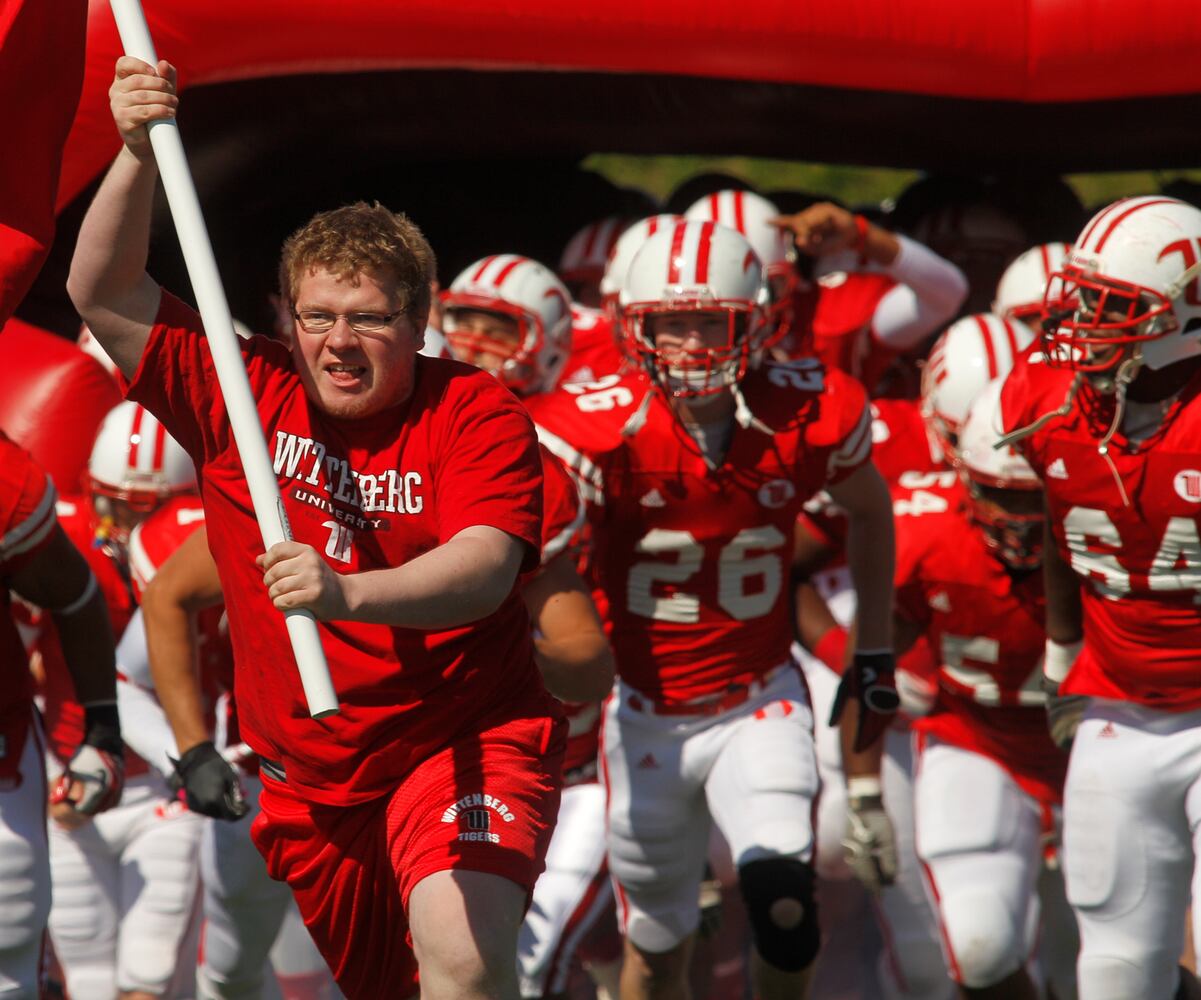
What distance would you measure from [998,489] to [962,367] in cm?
64

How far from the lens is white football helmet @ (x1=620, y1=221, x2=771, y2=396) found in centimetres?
438

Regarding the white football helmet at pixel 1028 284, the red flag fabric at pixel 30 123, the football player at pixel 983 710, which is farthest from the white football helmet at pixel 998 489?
the red flag fabric at pixel 30 123

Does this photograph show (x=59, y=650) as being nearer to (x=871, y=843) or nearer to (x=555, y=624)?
(x=555, y=624)

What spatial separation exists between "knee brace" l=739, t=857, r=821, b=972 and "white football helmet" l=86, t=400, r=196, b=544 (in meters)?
1.63

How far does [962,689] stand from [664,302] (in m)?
1.20

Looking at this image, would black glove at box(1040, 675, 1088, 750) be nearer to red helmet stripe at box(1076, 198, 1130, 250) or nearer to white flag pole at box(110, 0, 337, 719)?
red helmet stripe at box(1076, 198, 1130, 250)

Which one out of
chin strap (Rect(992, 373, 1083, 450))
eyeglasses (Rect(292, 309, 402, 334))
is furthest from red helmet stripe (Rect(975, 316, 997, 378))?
eyeglasses (Rect(292, 309, 402, 334))

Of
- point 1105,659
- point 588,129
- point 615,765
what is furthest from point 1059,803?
point 588,129

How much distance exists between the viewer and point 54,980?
505 centimetres

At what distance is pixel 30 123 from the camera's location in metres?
3.67

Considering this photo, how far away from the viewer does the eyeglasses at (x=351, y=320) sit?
10.2ft

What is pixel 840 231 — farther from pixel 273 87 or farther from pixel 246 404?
pixel 246 404

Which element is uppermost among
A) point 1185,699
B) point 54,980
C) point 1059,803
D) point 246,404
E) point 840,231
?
point 840,231

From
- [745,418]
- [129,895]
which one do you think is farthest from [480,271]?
[129,895]
